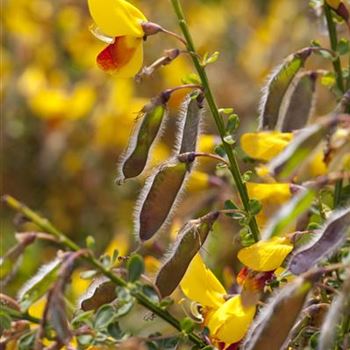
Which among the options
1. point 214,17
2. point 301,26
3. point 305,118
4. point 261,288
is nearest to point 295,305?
point 261,288

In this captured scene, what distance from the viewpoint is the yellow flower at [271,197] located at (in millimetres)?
1348

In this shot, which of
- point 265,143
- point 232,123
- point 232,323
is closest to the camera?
point 232,323

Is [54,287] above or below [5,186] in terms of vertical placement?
above

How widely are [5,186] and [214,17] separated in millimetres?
1906

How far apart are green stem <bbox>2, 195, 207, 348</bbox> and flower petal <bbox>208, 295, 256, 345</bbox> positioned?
0.09ft

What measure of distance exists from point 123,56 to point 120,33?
28 mm

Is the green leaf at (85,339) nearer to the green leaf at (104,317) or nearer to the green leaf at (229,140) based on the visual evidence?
the green leaf at (104,317)

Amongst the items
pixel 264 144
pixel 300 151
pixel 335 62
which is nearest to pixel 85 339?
pixel 300 151

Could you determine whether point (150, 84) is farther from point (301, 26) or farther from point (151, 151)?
point (151, 151)

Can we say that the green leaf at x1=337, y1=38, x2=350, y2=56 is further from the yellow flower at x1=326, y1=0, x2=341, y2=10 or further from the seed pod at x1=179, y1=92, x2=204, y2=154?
the seed pod at x1=179, y1=92, x2=204, y2=154

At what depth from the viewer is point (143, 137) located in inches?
49.5

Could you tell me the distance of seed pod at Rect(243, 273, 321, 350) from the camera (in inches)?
39.4

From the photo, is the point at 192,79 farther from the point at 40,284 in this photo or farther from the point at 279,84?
the point at 40,284

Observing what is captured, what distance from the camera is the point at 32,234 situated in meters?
1.03
